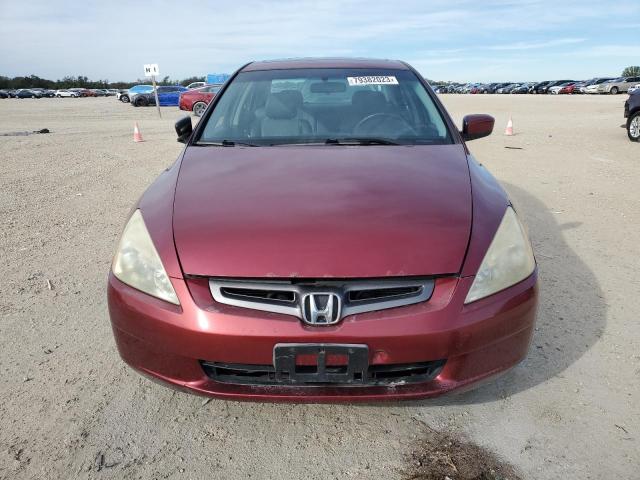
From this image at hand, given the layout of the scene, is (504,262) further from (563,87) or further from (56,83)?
(56,83)

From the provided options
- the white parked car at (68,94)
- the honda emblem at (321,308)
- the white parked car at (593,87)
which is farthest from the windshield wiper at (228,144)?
the white parked car at (68,94)

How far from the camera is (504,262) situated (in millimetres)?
1791

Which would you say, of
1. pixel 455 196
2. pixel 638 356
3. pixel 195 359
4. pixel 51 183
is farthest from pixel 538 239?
pixel 51 183

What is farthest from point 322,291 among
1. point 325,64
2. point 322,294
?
point 325,64

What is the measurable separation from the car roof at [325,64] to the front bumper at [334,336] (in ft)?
6.87

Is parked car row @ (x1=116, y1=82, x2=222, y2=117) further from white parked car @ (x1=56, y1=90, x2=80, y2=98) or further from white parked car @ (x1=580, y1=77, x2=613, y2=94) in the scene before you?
white parked car @ (x1=56, y1=90, x2=80, y2=98)

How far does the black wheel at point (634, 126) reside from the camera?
396 inches

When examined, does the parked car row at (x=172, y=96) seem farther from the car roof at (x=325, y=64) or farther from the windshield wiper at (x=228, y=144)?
the windshield wiper at (x=228, y=144)

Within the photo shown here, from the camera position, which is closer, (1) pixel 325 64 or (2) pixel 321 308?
(2) pixel 321 308

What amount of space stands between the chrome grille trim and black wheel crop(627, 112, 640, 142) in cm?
1074

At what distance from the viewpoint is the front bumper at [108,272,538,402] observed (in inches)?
62.6

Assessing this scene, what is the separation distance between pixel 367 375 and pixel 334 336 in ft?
0.65

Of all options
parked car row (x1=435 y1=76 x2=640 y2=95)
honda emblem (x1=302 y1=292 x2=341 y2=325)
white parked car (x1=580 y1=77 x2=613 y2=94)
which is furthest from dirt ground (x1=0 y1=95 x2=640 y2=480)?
white parked car (x1=580 y1=77 x2=613 y2=94)

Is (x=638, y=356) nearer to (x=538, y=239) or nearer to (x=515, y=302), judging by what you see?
(x=515, y=302)
